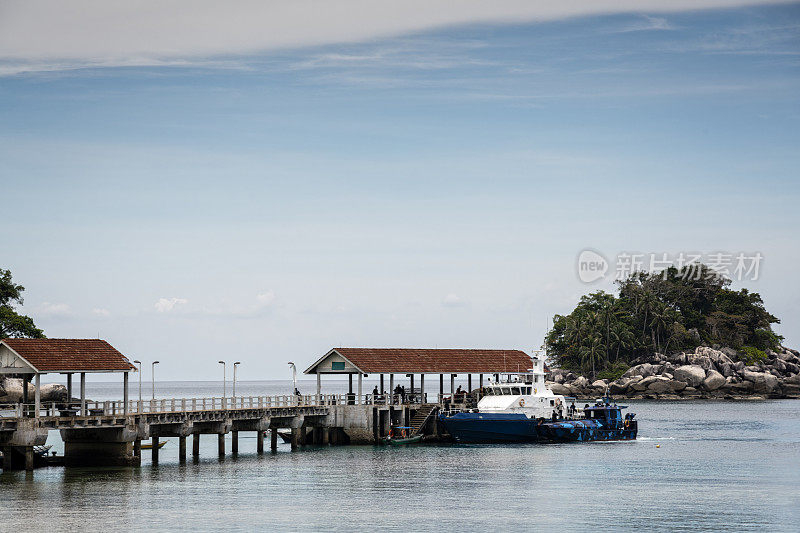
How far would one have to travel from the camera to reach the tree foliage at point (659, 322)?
572ft

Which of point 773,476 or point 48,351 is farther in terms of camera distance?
point 773,476

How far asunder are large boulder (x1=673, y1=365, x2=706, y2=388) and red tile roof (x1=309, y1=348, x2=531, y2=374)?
81.7m

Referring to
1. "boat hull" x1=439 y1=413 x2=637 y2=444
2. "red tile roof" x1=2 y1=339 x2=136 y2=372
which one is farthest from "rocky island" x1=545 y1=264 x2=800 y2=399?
"red tile roof" x1=2 y1=339 x2=136 y2=372

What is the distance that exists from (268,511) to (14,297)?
74882 millimetres

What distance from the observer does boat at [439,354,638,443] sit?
76.6 metres

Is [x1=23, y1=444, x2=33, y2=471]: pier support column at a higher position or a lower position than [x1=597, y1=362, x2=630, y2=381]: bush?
lower

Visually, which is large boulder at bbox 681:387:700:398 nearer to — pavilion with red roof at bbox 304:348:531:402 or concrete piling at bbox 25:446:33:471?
pavilion with red roof at bbox 304:348:531:402

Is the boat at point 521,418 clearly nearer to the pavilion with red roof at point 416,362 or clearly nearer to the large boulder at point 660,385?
the pavilion with red roof at point 416,362

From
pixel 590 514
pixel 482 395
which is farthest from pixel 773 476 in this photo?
pixel 482 395

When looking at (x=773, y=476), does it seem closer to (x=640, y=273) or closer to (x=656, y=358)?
(x=656, y=358)

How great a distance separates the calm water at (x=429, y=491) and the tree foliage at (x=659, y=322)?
318 ft

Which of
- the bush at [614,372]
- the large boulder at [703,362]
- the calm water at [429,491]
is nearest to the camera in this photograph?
the calm water at [429,491]

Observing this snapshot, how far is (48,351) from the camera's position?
56.6 m

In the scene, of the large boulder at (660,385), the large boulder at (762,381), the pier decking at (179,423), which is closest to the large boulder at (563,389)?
the large boulder at (660,385)
